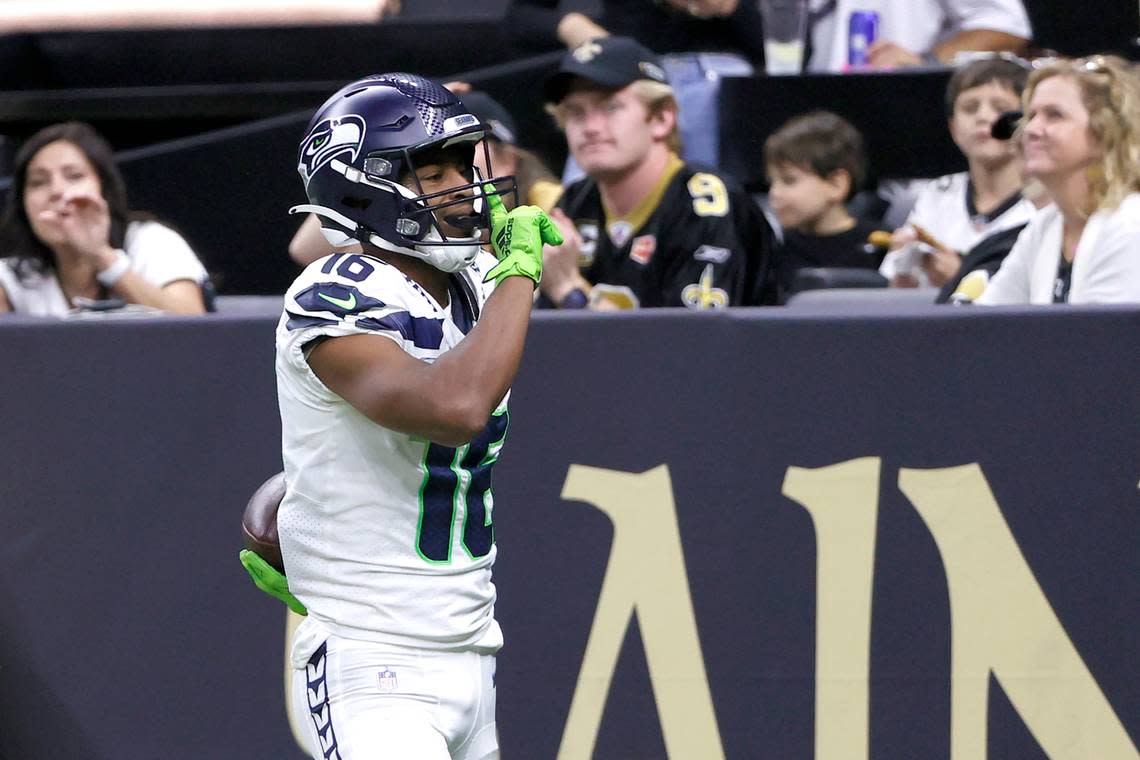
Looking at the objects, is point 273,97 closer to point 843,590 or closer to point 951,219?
point 951,219

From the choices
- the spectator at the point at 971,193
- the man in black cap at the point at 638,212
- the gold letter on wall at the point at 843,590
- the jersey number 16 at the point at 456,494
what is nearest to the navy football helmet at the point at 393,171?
the jersey number 16 at the point at 456,494

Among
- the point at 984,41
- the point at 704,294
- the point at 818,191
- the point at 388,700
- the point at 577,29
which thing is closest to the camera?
the point at 388,700

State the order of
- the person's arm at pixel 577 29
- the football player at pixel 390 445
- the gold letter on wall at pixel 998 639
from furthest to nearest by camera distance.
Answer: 1. the person's arm at pixel 577 29
2. the gold letter on wall at pixel 998 639
3. the football player at pixel 390 445

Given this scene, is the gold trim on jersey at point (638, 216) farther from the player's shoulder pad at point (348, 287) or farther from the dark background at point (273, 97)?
the player's shoulder pad at point (348, 287)

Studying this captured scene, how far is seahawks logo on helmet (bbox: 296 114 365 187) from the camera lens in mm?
2996

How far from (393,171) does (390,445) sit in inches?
19.0

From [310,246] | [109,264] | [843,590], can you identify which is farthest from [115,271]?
[843,590]

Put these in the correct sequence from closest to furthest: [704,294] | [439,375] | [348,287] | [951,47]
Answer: [439,375]
[348,287]
[704,294]
[951,47]

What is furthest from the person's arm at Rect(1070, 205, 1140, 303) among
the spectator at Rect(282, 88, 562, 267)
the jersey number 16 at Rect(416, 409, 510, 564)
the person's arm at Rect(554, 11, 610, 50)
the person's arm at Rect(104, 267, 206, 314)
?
the person's arm at Rect(554, 11, 610, 50)

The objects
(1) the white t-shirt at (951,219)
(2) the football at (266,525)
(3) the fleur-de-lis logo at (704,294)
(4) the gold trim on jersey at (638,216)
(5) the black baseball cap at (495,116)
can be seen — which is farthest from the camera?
(5) the black baseball cap at (495,116)

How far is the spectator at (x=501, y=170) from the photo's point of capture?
5461 millimetres

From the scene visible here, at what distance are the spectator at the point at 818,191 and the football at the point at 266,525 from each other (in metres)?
3.30

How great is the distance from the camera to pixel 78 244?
18.2ft

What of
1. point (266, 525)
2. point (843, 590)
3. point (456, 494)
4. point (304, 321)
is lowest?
point (843, 590)
